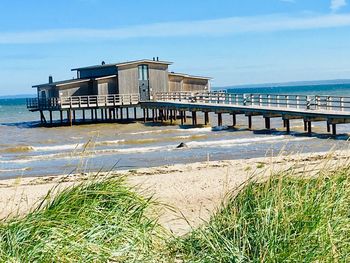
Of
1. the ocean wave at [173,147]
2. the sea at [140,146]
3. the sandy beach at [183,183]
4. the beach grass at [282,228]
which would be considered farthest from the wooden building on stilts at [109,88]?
the beach grass at [282,228]

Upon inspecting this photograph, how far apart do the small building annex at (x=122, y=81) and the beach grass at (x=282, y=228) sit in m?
41.0

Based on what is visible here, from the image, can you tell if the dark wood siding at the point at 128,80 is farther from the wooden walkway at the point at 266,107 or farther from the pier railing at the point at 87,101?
the wooden walkway at the point at 266,107

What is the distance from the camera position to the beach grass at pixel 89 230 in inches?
212

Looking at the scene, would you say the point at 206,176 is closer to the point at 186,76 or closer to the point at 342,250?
the point at 342,250

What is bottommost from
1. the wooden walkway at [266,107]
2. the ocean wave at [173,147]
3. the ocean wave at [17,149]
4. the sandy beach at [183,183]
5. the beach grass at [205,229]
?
the ocean wave at [17,149]

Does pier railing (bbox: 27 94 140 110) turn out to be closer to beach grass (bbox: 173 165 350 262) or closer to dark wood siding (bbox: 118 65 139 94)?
dark wood siding (bbox: 118 65 139 94)

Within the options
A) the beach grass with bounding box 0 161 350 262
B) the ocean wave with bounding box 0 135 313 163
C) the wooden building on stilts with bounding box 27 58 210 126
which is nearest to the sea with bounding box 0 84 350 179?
the ocean wave with bounding box 0 135 313 163

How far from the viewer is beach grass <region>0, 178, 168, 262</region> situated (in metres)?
5.38

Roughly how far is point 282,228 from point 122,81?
140ft

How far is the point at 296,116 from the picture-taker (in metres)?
30.3

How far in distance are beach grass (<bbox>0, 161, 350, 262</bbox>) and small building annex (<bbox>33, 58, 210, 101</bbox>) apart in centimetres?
4046

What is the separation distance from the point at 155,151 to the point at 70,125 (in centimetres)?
2107

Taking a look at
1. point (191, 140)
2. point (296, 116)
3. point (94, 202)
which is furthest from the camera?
point (191, 140)

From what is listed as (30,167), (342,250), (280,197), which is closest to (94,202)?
(280,197)
